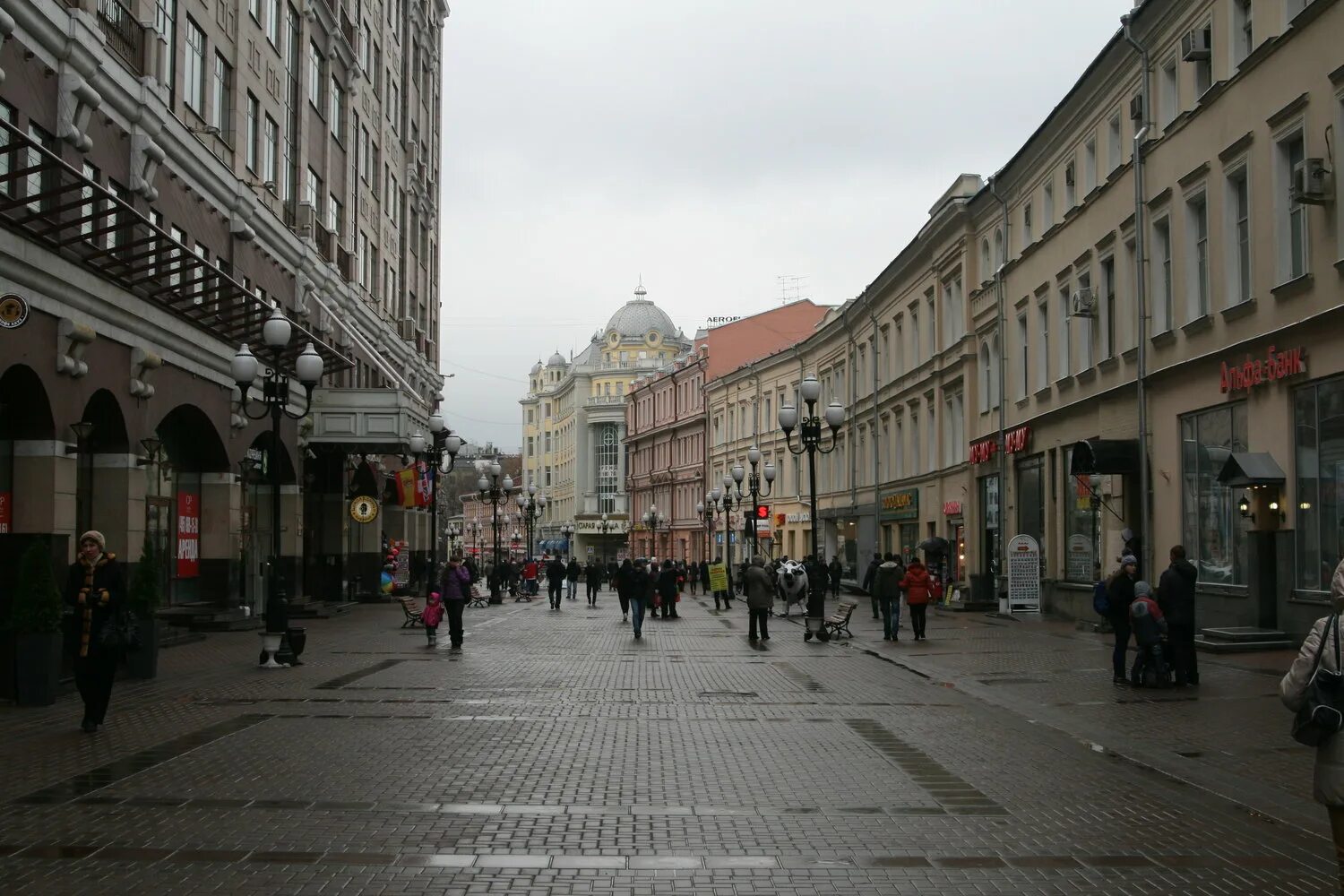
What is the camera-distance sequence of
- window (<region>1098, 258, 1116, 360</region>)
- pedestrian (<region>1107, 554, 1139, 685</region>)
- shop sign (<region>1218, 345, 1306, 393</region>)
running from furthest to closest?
window (<region>1098, 258, 1116, 360</region>) → shop sign (<region>1218, 345, 1306, 393</region>) → pedestrian (<region>1107, 554, 1139, 685</region>)

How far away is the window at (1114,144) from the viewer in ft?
97.4

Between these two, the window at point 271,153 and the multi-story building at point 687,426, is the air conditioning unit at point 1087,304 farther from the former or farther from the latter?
the multi-story building at point 687,426

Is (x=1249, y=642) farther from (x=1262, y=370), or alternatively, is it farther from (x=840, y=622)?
(x=840, y=622)

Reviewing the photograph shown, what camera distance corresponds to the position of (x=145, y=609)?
17672 millimetres

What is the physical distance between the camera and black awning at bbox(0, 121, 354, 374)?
18406 mm

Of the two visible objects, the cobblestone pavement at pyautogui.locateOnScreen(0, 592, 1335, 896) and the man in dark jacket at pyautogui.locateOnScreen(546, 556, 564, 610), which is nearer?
the cobblestone pavement at pyautogui.locateOnScreen(0, 592, 1335, 896)

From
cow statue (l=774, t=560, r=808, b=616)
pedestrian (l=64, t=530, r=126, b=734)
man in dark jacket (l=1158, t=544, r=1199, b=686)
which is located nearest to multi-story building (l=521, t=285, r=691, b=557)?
cow statue (l=774, t=560, r=808, b=616)

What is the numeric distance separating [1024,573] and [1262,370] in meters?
11.6

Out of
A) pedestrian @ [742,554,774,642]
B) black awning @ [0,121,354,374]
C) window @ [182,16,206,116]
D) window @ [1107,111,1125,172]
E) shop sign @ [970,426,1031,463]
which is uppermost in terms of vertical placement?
window @ [182,16,206,116]

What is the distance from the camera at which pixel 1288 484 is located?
2166 centimetres

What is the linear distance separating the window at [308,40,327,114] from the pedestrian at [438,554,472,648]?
62.8 ft

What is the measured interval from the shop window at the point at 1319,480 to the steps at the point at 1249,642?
850 millimetres

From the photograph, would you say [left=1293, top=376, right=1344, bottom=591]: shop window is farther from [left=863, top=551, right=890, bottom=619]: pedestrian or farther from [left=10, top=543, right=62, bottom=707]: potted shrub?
[left=10, top=543, right=62, bottom=707]: potted shrub

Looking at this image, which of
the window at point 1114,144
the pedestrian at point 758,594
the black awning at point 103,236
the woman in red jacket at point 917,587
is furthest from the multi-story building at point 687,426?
the black awning at point 103,236
